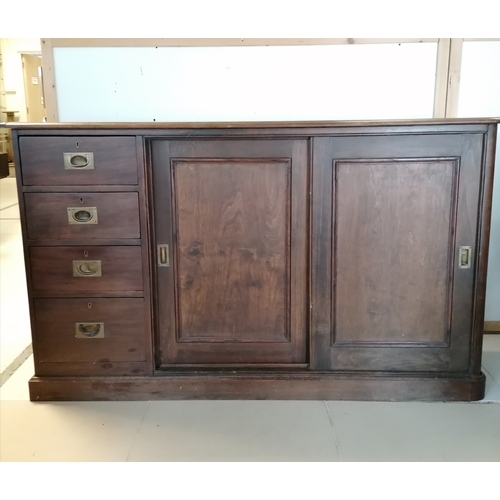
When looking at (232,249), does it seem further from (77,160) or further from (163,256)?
(77,160)

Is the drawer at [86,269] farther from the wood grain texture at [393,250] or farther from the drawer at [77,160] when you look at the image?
the wood grain texture at [393,250]

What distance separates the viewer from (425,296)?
1.72 metres

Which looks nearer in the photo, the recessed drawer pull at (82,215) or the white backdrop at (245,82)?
the recessed drawer pull at (82,215)

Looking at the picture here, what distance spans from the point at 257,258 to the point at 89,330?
663 millimetres

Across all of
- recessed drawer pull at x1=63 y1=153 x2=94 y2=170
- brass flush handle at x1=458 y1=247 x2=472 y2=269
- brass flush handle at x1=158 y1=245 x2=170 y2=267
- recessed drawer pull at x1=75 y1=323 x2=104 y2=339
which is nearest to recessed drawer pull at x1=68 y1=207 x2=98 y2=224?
recessed drawer pull at x1=63 y1=153 x2=94 y2=170

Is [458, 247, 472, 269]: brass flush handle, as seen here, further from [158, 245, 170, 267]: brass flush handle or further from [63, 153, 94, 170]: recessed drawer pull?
[63, 153, 94, 170]: recessed drawer pull

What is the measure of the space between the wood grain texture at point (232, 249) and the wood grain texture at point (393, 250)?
204mm

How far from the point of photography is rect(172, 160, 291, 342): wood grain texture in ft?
5.53

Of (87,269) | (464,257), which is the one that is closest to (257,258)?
(87,269)

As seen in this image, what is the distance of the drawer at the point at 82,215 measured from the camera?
1.66 metres

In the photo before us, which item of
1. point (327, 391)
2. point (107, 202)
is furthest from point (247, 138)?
point (327, 391)

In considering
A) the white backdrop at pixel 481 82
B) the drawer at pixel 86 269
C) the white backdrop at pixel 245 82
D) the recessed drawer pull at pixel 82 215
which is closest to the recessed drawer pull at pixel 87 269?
the drawer at pixel 86 269
